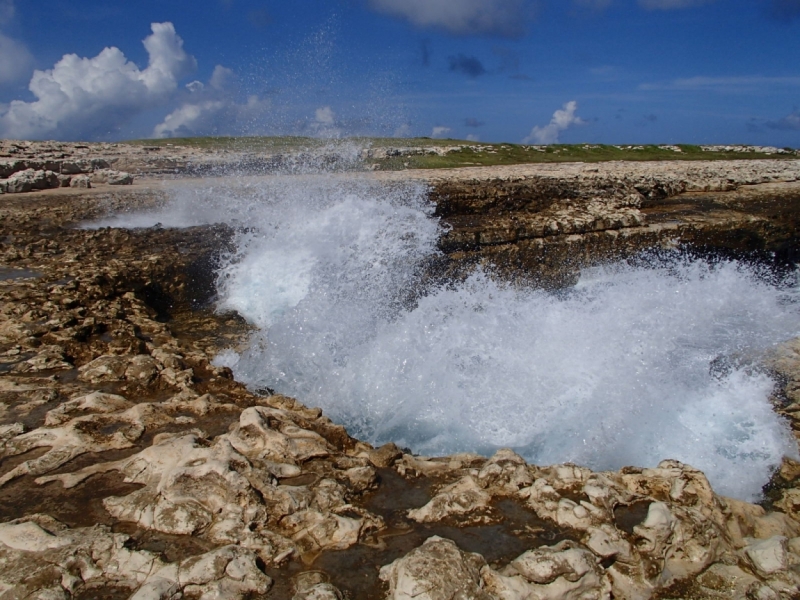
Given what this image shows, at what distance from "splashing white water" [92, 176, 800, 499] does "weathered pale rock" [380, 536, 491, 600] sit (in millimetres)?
2121

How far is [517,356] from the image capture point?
5.84 m

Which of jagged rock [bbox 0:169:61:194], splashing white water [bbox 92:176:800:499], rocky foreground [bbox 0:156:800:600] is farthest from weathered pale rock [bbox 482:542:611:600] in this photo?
jagged rock [bbox 0:169:61:194]

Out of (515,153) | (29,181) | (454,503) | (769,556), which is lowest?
(769,556)

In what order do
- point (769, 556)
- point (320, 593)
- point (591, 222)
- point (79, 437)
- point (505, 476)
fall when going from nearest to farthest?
point (320, 593) → point (769, 556) → point (505, 476) → point (79, 437) → point (591, 222)

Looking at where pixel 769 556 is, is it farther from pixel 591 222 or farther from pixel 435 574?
pixel 591 222

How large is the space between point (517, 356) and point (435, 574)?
11.6ft

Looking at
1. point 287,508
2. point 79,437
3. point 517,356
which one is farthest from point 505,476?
point 79,437

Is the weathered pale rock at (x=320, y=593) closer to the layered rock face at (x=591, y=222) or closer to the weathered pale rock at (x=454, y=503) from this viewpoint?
the weathered pale rock at (x=454, y=503)

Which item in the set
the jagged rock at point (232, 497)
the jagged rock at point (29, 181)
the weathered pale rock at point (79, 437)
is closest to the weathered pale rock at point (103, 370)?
the weathered pale rock at point (79, 437)

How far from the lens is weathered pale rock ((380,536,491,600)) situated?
8.12 ft

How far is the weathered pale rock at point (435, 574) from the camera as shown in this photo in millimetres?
2475

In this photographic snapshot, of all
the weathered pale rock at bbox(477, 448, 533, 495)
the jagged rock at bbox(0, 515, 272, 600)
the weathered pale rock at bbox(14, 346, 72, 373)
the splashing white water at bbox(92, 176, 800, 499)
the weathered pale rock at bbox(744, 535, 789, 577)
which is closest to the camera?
the jagged rock at bbox(0, 515, 272, 600)

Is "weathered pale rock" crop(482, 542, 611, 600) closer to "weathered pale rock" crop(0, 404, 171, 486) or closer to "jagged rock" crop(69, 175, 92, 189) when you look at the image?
"weathered pale rock" crop(0, 404, 171, 486)

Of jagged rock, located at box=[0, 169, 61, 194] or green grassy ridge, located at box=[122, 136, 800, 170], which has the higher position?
green grassy ridge, located at box=[122, 136, 800, 170]
